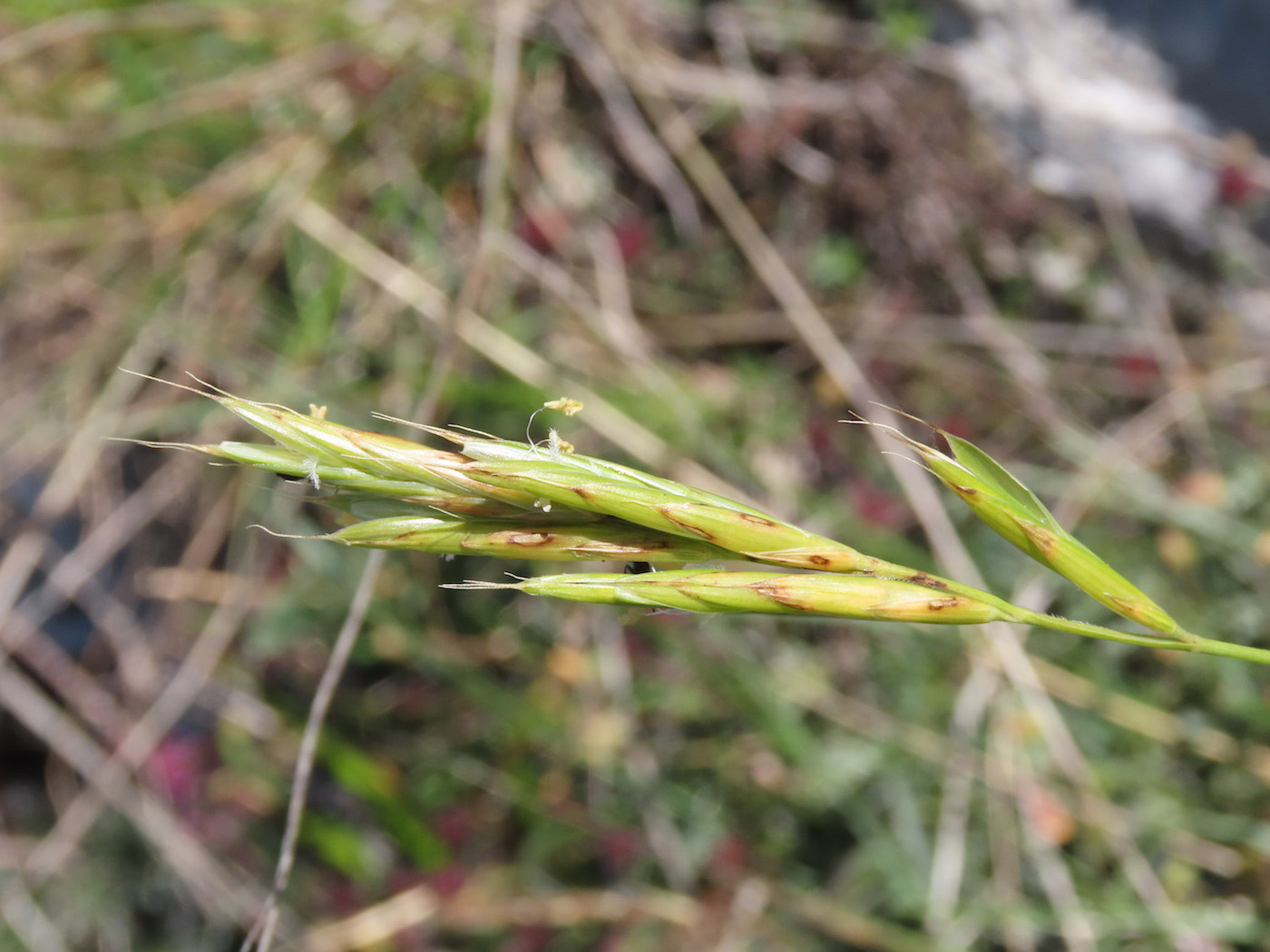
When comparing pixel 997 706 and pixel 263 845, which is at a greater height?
pixel 997 706

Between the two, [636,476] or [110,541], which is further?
[110,541]

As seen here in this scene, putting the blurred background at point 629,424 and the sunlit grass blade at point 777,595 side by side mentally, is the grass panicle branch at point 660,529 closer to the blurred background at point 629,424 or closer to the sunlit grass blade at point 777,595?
the sunlit grass blade at point 777,595

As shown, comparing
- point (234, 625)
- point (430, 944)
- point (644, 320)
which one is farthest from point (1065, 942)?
point (234, 625)

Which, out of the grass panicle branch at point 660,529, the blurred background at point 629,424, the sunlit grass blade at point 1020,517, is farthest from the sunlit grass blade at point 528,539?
the blurred background at point 629,424

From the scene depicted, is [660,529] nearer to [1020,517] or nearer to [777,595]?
[777,595]

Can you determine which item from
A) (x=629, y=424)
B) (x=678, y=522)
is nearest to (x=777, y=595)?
(x=678, y=522)

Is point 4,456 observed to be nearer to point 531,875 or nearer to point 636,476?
point 531,875

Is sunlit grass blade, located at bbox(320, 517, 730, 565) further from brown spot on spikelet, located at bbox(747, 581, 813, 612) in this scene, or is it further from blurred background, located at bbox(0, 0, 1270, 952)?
blurred background, located at bbox(0, 0, 1270, 952)
